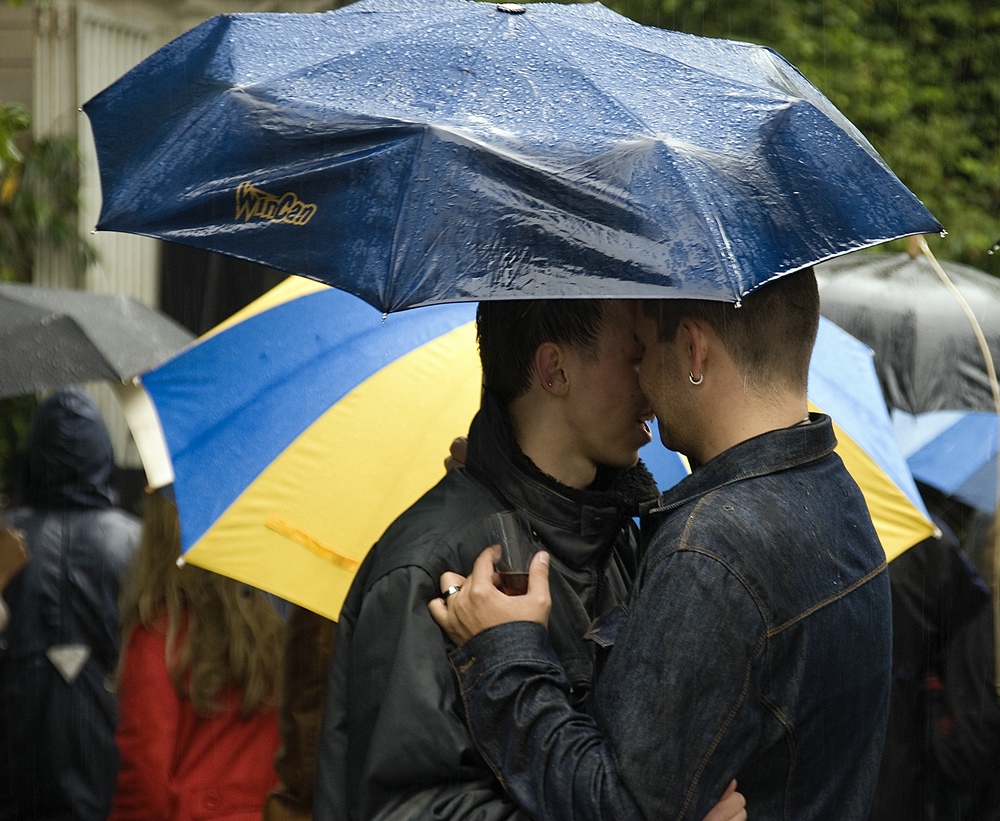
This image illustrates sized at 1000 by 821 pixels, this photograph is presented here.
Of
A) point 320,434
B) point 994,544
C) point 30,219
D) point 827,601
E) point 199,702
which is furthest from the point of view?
point 30,219

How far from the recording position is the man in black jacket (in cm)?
232

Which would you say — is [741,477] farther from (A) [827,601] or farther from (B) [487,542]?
(B) [487,542]

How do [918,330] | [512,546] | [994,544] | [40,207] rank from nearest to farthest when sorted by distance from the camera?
[512,546], [994,544], [918,330], [40,207]

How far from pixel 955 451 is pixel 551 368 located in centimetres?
374

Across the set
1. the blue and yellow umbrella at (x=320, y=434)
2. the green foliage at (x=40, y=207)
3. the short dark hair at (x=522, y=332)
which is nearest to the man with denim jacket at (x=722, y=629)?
the short dark hair at (x=522, y=332)

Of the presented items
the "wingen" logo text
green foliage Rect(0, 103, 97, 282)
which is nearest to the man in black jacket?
the "wingen" logo text

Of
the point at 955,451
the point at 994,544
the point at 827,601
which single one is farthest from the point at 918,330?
the point at 827,601

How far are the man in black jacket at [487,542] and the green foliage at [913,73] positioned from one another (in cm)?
914

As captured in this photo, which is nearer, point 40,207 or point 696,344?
point 696,344

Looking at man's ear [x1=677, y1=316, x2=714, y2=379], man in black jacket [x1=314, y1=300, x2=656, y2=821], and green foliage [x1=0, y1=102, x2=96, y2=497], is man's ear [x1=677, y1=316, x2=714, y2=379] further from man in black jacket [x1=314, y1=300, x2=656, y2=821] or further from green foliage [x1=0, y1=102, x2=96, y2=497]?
green foliage [x1=0, y1=102, x2=96, y2=497]

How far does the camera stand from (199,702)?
4145 millimetres

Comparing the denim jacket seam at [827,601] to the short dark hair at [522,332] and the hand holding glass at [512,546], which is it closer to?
the hand holding glass at [512,546]

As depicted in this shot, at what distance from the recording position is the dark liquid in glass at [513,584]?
7.97 feet

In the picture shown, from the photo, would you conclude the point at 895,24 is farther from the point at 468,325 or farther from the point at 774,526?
the point at 774,526
